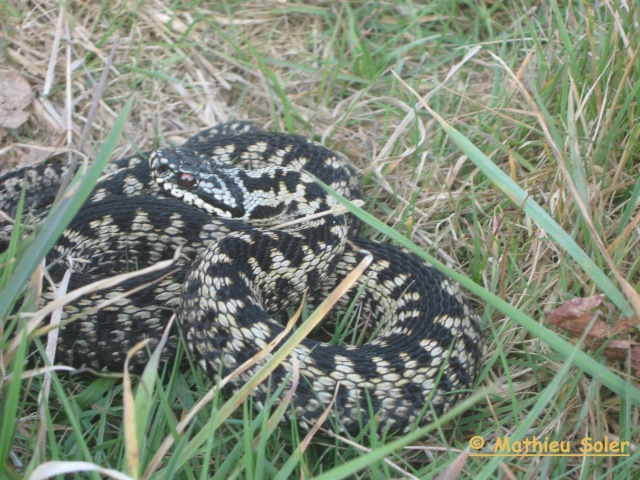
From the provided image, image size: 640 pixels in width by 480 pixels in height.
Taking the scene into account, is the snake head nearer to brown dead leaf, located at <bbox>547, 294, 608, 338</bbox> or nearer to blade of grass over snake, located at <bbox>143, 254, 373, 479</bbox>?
blade of grass over snake, located at <bbox>143, 254, 373, 479</bbox>

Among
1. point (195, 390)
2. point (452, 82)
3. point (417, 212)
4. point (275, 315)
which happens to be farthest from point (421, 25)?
point (195, 390)

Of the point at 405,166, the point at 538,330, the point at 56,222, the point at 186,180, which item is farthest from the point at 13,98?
the point at 538,330

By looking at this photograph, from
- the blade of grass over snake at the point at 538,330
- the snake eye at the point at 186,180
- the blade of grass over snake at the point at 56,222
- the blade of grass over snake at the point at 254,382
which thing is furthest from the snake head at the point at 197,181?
the blade of grass over snake at the point at 254,382

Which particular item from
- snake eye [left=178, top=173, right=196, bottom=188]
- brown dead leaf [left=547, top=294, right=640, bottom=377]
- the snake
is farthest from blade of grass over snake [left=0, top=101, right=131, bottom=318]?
brown dead leaf [left=547, top=294, right=640, bottom=377]

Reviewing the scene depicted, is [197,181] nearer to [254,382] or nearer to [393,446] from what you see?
[254,382]

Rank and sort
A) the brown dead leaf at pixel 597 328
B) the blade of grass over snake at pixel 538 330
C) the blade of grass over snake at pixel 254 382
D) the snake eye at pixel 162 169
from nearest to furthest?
1. the blade of grass over snake at pixel 254 382
2. the blade of grass over snake at pixel 538 330
3. the brown dead leaf at pixel 597 328
4. the snake eye at pixel 162 169

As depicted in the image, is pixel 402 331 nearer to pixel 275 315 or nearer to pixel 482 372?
pixel 482 372

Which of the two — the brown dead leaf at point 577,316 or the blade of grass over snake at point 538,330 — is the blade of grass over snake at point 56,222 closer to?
the blade of grass over snake at point 538,330
